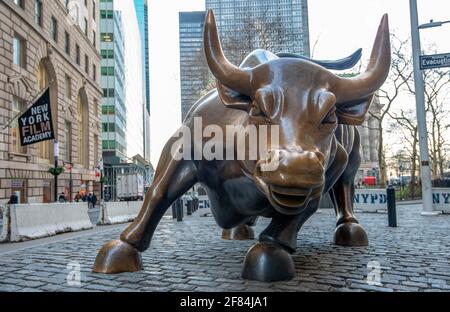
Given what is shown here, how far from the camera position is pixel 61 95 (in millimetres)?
29000

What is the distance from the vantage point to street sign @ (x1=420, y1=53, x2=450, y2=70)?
11.7 metres

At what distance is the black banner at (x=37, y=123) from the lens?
14.6 m

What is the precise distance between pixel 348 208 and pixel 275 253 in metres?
2.63

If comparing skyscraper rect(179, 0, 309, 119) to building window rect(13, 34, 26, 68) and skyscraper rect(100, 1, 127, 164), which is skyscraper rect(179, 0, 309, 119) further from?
skyscraper rect(100, 1, 127, 164)

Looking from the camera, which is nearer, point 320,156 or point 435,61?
point 320,156

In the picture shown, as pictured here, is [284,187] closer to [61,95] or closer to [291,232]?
[291,232]

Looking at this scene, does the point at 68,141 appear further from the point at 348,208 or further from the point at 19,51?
the point at 348,208

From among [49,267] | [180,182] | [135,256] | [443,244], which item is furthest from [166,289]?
[443,244]

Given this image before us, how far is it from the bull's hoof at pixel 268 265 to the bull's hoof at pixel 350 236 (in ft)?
7.35

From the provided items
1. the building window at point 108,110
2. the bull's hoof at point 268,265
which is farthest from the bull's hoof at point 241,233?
the building window at point 108,110

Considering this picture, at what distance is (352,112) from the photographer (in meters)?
3.32

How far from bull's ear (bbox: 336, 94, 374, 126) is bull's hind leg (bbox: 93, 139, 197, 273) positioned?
4.80 feet

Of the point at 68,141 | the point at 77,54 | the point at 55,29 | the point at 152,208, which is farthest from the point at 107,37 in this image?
the point at 152,208

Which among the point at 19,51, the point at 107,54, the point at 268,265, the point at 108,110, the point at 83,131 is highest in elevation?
the point at 107,54
